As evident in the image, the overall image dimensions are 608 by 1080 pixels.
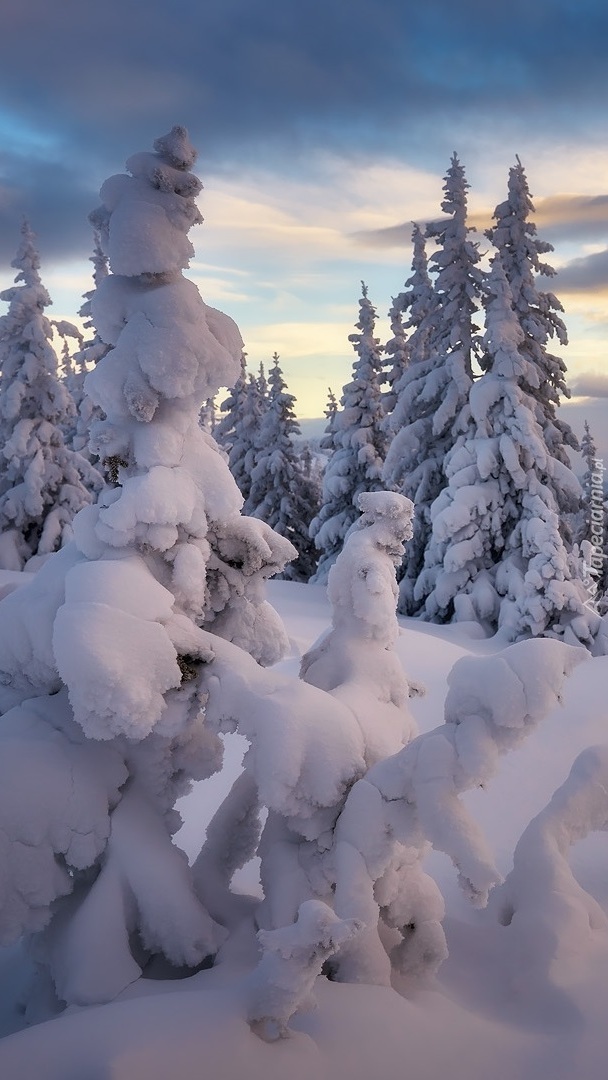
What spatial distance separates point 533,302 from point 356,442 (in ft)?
22.7

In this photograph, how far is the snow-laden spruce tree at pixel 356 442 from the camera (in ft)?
77.1

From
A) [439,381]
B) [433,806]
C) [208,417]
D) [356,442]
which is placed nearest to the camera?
[433,806]

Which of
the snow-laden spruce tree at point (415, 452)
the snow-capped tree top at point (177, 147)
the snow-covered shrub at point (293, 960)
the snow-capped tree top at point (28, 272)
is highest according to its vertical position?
the snow-capped tree top at point (28, 272)

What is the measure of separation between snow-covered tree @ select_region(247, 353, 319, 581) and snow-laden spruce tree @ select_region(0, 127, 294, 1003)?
22.3m

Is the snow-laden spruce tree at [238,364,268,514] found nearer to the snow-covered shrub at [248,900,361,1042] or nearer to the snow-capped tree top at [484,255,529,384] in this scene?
the snow-capped tree top at [484,255,529,384]

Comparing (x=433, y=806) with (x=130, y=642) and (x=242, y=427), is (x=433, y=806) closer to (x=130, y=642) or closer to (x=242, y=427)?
(x=130, y=642)

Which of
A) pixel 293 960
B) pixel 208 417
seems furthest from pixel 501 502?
pixel 208 417

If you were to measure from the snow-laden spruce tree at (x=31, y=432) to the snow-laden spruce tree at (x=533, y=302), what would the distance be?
44.1ft

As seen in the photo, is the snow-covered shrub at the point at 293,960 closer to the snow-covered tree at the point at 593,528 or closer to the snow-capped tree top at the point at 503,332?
the snow-capped tree top at the point at 503,332

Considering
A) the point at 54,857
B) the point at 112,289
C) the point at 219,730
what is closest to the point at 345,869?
the point at 219,730

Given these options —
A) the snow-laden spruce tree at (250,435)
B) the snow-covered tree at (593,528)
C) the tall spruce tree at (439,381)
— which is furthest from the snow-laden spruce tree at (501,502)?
the snow-laden spruce tree at (250,435)

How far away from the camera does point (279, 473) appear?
2816cm

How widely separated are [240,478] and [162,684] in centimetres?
2545

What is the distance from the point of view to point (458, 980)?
5453mm
